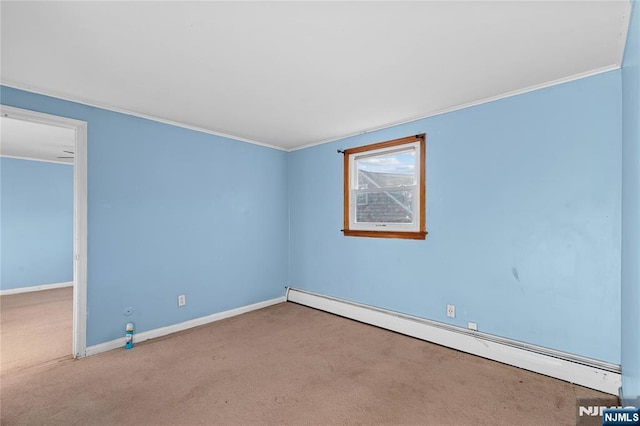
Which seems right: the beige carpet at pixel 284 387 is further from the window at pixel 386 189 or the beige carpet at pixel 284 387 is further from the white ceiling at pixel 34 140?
the white ceiling at pixel 34 140

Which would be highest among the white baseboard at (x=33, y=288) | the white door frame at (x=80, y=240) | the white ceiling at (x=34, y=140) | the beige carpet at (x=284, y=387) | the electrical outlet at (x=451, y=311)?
the white ceiling at (x=34, y=140)

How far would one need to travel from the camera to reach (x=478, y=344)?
278cm

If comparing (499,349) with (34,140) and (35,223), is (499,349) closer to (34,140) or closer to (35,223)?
(34,140)

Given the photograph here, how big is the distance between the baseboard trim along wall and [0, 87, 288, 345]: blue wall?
4.93ft

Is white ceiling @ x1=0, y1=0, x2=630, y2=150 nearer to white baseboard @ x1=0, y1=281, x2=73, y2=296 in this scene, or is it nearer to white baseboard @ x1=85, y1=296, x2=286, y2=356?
white baseboard @ x1=85, y1=296, x2=286, y2=356

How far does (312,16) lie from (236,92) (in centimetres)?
124

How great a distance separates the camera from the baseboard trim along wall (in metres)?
2.21

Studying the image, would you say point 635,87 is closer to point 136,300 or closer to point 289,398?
point 289,398

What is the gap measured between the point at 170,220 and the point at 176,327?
122 centimetres

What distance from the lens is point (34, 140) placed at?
4.29 metres

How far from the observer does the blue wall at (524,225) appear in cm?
225

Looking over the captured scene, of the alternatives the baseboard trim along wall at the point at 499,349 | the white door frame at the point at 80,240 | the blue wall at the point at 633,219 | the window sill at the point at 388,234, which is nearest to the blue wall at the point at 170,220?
the white door frame at the point at 80,240

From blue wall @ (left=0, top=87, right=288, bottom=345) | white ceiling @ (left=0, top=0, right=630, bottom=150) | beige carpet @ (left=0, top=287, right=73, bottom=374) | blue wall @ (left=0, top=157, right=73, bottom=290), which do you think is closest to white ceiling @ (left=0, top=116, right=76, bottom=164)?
blue wall @ (left=0, top=157, right=73, bottom=290)

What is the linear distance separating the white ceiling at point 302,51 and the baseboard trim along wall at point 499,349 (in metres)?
2.19
